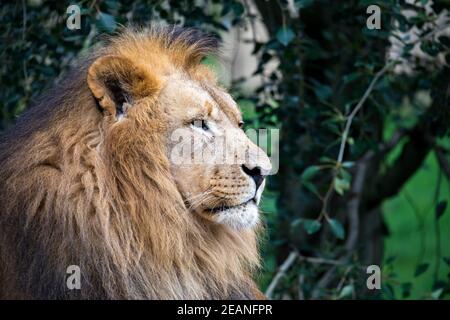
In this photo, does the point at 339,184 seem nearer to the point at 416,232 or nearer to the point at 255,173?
the point at 255,173

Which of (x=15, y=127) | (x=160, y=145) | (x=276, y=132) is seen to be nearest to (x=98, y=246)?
(x=160, y=145)

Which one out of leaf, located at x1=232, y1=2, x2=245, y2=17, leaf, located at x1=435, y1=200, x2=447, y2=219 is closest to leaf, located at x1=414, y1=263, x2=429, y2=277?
leaf, located at x1=435, y1=200, x2=447, y2=219

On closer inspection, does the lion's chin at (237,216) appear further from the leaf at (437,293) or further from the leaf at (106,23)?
the leaf at (437,293)

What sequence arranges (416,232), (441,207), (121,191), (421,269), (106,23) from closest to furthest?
(121,191), (106,23), (421,269), (441,207), (416,232)

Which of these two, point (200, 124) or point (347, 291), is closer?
point (200, 124)

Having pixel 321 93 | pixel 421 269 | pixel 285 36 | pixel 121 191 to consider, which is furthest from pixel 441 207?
pixel 121 191

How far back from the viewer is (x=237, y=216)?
339cm

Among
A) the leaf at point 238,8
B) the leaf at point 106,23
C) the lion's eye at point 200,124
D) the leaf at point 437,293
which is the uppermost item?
the leaf at point 238,8

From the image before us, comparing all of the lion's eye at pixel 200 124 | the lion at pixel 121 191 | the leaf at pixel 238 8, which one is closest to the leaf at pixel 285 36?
the leaf at pixel 238 8

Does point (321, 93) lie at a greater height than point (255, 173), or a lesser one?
greater

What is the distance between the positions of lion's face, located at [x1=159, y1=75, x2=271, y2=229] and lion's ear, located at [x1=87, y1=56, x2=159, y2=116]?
0.08 meters

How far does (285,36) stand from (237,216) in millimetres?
1463

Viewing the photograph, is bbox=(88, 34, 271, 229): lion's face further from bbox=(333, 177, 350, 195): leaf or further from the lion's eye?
bbox=(333, 177, 350, 195): leaf

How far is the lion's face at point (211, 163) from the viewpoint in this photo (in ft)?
11.0
